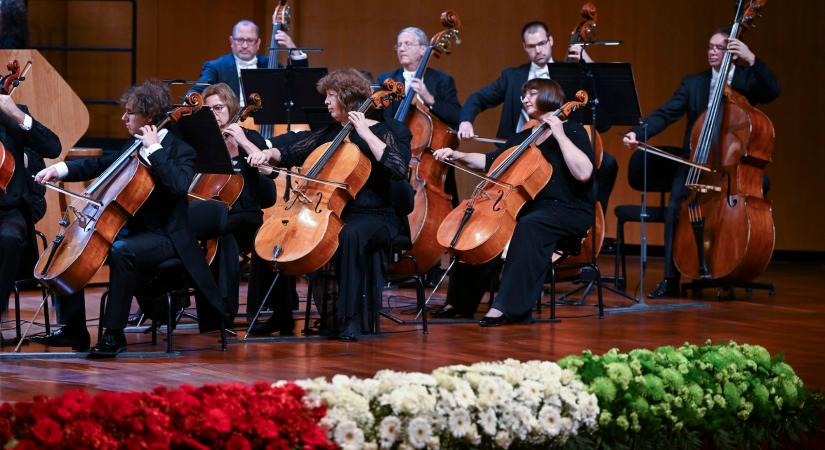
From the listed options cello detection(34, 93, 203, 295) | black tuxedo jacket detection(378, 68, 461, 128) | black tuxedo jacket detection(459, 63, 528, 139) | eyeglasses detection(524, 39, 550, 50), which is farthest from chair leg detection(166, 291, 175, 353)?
eyeglasses detection(524, 39, 550, 50)

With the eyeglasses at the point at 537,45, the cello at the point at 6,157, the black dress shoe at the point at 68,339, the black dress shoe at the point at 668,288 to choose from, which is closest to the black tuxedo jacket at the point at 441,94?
the eyeglasses at the point at 537,45

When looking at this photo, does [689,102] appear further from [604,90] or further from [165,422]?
[165,422]

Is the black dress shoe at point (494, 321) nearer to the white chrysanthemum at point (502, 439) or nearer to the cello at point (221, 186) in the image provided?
the cello at point (221, 186)

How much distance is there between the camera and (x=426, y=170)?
20.1 feet

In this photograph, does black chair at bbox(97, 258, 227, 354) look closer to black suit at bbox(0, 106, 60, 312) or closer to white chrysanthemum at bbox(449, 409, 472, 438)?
black suit at bbox(0, 106, 60, 312)

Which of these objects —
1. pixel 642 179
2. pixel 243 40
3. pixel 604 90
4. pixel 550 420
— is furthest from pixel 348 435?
pixel 642 179

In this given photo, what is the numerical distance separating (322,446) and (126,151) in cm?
208

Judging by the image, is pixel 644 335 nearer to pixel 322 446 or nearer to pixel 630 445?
pixel 630 445

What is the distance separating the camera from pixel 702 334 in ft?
17.2

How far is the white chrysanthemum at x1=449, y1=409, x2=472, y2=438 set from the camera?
3.00 m

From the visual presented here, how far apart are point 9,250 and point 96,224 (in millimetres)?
608

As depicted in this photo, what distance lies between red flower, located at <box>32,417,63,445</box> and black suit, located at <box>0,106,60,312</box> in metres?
2.34

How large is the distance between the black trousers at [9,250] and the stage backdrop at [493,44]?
15.6ft

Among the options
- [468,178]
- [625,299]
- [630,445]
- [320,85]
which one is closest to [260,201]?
[320,85]
